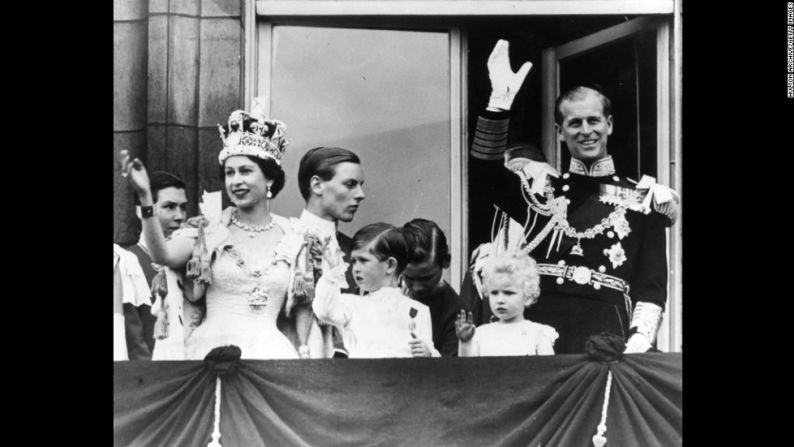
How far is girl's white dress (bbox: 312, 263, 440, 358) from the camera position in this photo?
20.2 ft

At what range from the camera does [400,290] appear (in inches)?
245

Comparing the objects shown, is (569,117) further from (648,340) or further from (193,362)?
(193,362)

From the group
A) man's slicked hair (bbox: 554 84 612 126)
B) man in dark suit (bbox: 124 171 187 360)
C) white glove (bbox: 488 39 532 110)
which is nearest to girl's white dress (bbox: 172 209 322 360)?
man in dark suit (bbox: 124 171 187 360)

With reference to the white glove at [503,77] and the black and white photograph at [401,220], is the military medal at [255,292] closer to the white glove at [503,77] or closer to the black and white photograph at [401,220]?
the black and white photograph at [401,220]

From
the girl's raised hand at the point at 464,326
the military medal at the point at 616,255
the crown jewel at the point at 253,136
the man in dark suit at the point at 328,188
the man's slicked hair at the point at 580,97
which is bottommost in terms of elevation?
the girl's raised hand at the point at 464,326

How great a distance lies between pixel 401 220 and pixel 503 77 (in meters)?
0.91

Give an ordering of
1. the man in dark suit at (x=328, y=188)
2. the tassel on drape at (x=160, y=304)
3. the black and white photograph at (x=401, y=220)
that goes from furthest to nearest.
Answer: the man in dark suit at (x=328, y=188) < the tassel on drape at (x=160, y=304) < the black and white photograph at (x=401, y=220)

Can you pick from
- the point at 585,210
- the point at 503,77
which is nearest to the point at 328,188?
the point at 503,77

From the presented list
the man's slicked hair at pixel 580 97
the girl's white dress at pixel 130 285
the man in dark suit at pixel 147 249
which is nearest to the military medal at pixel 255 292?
the man in dark suit at pixel 147 249

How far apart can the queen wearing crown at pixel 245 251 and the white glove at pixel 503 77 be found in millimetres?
1116

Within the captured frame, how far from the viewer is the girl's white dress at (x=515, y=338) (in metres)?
6.17

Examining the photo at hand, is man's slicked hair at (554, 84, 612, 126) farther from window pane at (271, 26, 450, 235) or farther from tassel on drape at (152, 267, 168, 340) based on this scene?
tassel on drape at (152, 267, 168, 340)

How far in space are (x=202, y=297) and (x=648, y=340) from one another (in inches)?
89.5

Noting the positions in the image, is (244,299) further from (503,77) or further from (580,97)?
(580,97)
